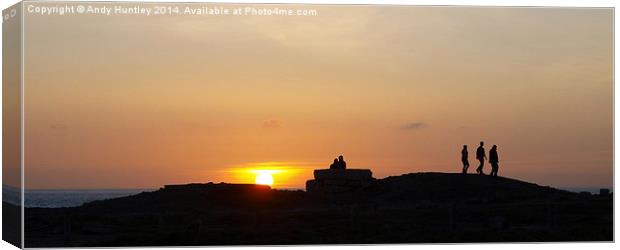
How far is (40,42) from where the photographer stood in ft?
82.9

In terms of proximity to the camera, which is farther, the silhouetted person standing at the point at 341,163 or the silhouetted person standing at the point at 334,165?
the silhouetted person standing at the point at 334,165

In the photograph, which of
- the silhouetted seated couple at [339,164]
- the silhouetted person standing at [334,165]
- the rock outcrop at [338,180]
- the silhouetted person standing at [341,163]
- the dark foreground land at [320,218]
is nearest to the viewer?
the dark foreground land at [320,218]

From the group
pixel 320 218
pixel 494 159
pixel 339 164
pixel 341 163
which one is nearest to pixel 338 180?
pixel 339 164

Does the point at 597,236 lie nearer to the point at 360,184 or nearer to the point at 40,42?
the point at 360,184

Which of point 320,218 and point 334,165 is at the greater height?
point 334,165

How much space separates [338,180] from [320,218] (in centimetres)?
436

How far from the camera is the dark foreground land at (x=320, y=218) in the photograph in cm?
2794

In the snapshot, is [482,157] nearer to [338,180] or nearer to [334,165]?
[334,165]

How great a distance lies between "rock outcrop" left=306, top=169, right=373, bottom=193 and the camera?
32.4m

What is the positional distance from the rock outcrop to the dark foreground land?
0.84 m

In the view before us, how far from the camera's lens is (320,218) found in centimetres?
2972

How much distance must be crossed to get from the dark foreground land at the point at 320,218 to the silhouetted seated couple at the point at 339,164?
3.25 feet

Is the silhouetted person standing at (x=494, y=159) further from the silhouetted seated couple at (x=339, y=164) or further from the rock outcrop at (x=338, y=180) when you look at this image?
the silhouetted seated couple at (x=339, y=164)

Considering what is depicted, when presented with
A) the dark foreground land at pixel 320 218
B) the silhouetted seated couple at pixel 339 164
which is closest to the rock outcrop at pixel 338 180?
the silhouetted seated couple at pixel 339 164
